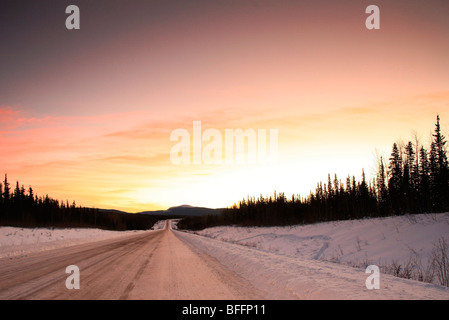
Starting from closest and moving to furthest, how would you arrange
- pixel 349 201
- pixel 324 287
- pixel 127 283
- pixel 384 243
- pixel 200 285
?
pixel 324 287
pixel 200 285
pixel 127 283
pixel 384 243
pixel 349 201

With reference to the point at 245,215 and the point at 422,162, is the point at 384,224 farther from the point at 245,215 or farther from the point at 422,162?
the point at 245,215

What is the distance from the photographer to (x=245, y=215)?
334ft

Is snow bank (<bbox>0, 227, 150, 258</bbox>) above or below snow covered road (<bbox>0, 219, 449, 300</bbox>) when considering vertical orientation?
below

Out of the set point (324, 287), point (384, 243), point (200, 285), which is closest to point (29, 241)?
point (200, 285)

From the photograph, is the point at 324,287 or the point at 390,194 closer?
the point at 324,287

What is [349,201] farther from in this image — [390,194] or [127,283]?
[127,283]

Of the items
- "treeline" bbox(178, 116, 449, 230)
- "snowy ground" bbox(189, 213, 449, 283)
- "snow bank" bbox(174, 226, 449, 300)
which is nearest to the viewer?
"snow bank" bbox(174, 226, 449, 300)

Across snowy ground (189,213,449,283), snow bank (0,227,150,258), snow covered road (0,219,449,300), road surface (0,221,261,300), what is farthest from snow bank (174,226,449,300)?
snow bank (0,227,150,258)

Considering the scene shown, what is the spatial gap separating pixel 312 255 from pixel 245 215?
81.4m

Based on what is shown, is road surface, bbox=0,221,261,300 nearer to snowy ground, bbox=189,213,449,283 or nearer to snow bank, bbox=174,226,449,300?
snow bank, bbox=174,226,449,300

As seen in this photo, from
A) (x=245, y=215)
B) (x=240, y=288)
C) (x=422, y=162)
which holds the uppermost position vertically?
(x=422, y=162)
